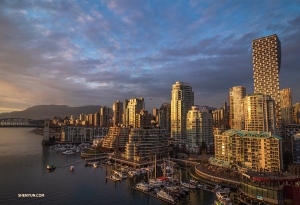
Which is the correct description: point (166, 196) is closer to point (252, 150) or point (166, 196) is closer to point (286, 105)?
point (252, 150)

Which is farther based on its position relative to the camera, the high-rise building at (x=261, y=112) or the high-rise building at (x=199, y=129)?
the high-rise building at (x=199, y=129)

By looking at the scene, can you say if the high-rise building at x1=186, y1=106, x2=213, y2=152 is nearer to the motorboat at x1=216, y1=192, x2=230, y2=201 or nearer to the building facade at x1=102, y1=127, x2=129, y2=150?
the building facade at x1=102, y1=127, x2=129, y2=150

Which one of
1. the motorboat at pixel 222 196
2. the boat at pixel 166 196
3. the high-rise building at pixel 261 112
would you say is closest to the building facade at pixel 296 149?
the high-rise building at pixel 261 112

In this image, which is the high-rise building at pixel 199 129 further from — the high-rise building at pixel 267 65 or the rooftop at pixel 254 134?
the high-rise building at pixel 267 65

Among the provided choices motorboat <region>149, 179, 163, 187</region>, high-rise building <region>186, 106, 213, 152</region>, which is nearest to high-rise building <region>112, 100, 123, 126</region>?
high-rise building <region>186, 106, 213, 152</region>

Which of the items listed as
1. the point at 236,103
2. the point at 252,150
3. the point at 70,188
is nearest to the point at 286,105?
the point at 236,103

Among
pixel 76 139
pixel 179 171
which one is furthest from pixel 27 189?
pixel 76 139

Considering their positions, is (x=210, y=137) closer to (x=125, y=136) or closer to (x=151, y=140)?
(x=151, y=140)
